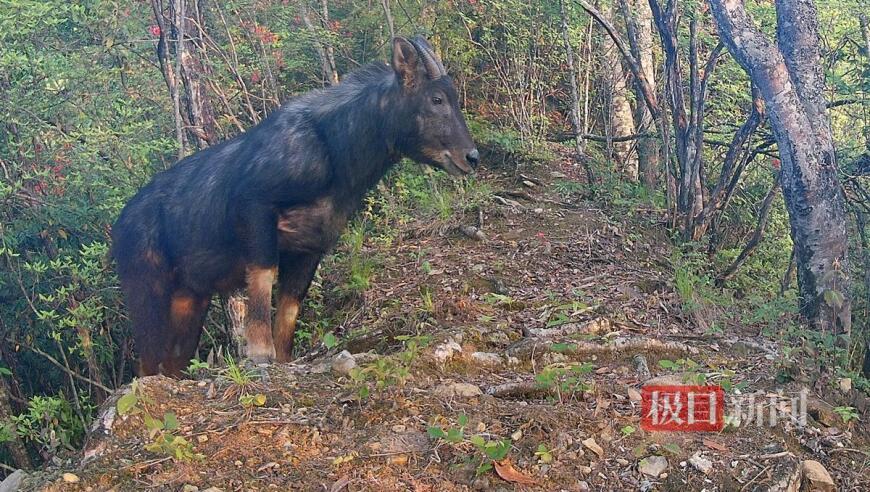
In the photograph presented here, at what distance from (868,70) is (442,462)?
5782 millimetres

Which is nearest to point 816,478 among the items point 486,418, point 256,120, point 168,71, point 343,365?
point 486,418

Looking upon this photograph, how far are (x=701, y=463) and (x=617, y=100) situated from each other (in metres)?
8.29

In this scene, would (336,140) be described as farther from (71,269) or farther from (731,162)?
(731,162)

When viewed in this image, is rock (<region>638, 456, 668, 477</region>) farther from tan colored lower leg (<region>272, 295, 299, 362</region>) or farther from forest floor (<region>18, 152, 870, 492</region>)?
tan colored lower leg (<region>272, 295, 299, 362</region>)

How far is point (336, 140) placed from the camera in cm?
580

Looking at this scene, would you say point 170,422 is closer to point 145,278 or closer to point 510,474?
point 510,474

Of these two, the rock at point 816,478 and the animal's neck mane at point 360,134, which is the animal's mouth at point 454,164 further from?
the rock at point 816,478

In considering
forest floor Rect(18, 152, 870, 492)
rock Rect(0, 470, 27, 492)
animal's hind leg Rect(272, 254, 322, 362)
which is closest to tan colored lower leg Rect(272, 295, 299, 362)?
animal's hind leg Rect(272, 254, 322, 362)

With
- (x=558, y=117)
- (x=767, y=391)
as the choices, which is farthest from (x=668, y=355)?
(x=558, y=117)

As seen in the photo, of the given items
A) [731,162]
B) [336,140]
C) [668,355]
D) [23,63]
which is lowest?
[668,355]

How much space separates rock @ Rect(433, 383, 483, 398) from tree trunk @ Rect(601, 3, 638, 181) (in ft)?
23.2

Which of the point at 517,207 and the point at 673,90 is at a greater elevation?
the point at 673,90

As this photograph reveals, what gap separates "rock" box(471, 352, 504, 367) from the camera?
4.94 meters

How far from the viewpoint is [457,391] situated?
14.0 feet
